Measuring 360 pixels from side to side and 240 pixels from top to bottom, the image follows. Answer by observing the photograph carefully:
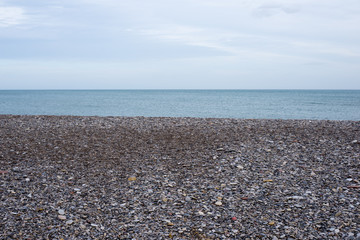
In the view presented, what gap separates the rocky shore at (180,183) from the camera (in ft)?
20.9

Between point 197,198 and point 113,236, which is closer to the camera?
point 113,236

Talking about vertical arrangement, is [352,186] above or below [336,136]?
below

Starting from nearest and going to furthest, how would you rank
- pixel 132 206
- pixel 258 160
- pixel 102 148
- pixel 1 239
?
1. pixel 1 239
2. pixel 132 206
3. pixel 258 160
4. pixel 102 148

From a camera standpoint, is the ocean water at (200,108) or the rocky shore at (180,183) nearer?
the rocky shore at (180,183)

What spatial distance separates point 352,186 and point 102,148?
8.15m

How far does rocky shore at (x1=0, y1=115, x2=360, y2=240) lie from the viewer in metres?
6.37

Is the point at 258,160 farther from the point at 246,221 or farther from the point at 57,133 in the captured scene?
the point at 57,133

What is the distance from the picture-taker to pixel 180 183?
8.60 metres

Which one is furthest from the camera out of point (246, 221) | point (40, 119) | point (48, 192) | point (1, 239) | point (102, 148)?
point (40, 119)

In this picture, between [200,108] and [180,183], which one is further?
[200,108]

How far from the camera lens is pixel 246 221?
6.61m

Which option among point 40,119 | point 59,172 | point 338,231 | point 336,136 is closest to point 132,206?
point 59,172

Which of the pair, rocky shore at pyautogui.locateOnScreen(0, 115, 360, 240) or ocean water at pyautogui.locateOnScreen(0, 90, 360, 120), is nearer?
rocky shore at pyautogui.locateOnScreen(0, 115, 360, 240)

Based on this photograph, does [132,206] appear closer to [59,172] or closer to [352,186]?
[59,172]
